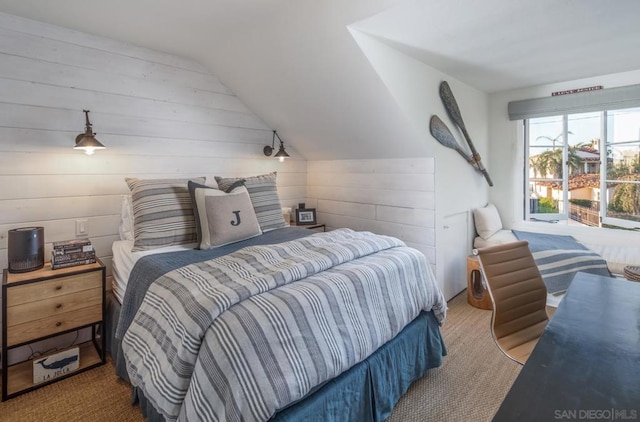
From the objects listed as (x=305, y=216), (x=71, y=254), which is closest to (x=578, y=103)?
(x=305, y=216)

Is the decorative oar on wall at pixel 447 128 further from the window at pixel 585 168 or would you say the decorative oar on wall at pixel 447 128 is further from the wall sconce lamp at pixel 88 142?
the wall sconce lamp at pixel 88 142

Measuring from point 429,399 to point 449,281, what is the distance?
1.49 meters

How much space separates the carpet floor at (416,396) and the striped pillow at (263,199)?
1373 millimetres

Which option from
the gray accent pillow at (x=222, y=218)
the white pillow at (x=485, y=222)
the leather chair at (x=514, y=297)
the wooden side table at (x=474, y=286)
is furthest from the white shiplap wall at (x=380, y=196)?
the gray accent pillow at (x=222, y=218)

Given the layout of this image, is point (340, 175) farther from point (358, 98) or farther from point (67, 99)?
point (67, 99)

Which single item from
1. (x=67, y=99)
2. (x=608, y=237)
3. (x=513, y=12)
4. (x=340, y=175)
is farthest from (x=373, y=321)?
(x=608, y=237)

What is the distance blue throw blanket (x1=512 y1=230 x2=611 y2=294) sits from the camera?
281cm

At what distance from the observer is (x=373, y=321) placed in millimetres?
1575

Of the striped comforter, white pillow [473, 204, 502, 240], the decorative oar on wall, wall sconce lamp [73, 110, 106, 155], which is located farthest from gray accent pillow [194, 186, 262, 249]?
white pillow [473, 204, 502, 240]

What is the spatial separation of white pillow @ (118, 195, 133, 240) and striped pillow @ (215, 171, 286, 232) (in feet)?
2.13

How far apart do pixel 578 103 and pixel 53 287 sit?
175 inches

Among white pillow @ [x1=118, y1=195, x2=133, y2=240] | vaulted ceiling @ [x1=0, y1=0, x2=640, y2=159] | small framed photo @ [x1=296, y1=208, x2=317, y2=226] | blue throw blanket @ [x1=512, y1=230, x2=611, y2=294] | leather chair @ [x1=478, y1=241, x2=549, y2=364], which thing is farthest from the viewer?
small framed photo @ [x1=296, y1=208, x2=317, y2=226]

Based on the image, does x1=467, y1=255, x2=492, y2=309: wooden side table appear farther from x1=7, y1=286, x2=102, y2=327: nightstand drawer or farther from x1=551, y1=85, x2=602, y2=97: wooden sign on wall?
x1=7, y1=286, x2=102, y2=327: nightstand drawer

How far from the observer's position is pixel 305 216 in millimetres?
3584
